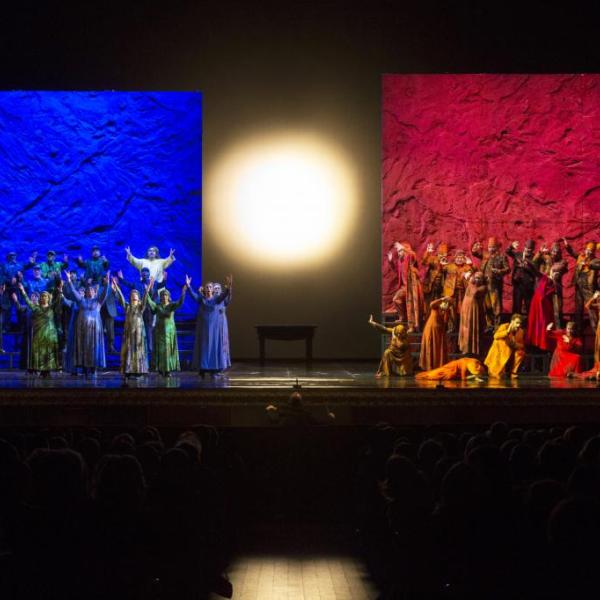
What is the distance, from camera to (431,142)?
12773mm

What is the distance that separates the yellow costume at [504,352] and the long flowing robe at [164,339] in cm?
351

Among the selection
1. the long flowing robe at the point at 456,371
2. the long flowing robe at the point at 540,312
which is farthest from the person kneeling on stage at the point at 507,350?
the long flowing robe at the point at 540,312

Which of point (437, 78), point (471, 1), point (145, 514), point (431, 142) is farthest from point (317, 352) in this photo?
point (145, 514)

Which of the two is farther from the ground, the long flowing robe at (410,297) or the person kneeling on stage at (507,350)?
the long flowing robe at (410,297)

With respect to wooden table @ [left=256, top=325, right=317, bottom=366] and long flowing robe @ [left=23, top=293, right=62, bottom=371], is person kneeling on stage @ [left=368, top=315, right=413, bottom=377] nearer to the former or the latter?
wooden table @ [left=256, top=325, right=317, bottom=366]

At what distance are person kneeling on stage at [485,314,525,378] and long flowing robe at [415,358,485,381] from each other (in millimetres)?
473

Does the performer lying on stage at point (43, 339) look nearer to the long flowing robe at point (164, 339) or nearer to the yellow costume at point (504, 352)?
the long flowing robe at point (164, 339)

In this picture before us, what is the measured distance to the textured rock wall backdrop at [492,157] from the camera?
1266cm

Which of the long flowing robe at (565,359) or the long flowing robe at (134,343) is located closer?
the long flowing robe at (134,343)

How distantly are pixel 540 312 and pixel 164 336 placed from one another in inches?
186

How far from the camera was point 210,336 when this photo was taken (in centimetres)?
956

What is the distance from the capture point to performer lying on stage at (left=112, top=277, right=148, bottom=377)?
9.08 meters

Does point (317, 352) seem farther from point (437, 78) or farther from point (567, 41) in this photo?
point (567, 41)

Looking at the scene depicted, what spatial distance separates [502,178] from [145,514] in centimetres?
1053
